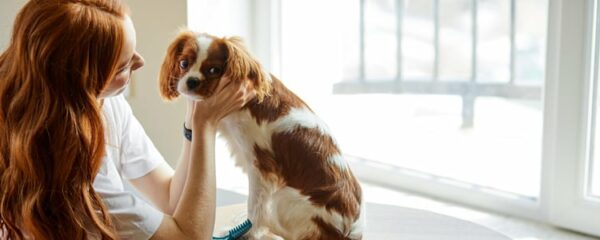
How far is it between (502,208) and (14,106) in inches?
Answer: 53.4

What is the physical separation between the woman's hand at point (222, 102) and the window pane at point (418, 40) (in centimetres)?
109

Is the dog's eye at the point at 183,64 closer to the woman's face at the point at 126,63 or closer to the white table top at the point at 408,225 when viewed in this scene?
the woman's face at the point at 126,63

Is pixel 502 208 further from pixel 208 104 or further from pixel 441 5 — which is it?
pixel 208 104

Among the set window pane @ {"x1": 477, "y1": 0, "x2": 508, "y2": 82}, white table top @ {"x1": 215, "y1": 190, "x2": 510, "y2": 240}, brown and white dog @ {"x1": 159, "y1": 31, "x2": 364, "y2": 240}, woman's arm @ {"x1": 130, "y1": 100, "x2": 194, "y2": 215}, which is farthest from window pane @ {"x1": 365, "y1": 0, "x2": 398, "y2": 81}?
brown and white dog @ {"x1": 159, "y1": 31, "x2": 364, "y2": 240}

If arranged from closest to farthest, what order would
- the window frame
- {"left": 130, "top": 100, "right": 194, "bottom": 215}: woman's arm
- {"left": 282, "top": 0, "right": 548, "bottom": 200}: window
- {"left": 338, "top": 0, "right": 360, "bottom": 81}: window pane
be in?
{"left": 130, "top": 100, "right": 194, "bottom": 215}: woman's arm → the window frame → {"left": 282, "top": 0, "right": 548, "bottom": 200}: window → {"left": 338, "top": 0, "right": 360, "bottom": 81}: window pane

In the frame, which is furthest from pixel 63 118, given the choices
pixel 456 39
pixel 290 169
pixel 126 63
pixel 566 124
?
pixel 456 39

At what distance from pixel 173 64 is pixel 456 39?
1134 mm

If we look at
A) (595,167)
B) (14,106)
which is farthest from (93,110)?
(595,167)

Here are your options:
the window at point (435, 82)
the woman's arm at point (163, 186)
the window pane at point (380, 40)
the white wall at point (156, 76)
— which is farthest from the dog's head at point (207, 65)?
the window pane at point (380, 40)

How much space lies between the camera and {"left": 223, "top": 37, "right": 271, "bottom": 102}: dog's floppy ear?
103 cm

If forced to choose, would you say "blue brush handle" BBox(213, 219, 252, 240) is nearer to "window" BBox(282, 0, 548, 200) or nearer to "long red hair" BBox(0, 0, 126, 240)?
"long red hair" BBox(0, 0, 126, 240)

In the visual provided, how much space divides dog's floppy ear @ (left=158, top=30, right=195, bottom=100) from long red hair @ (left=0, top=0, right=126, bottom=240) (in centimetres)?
10

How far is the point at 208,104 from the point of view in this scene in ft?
3.46

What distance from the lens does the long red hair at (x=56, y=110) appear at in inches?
36.2
